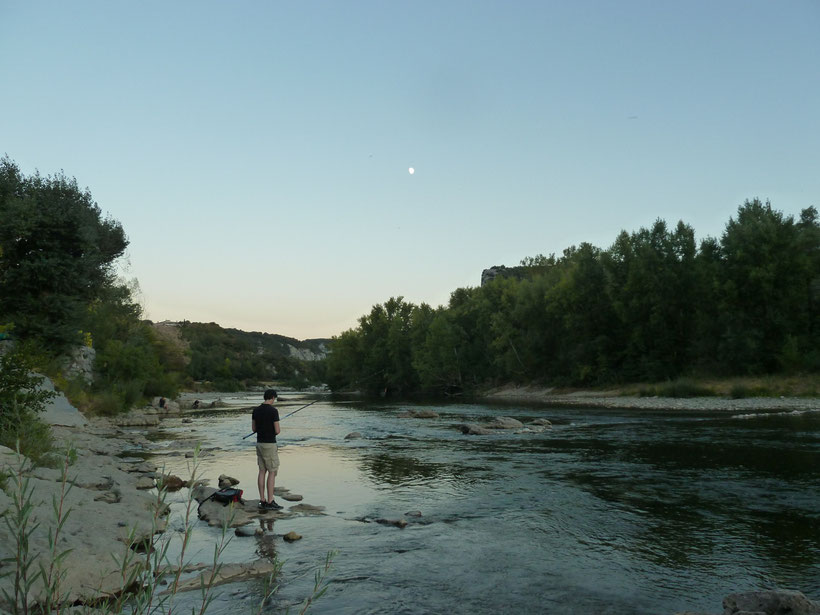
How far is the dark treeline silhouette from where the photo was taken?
45938mm

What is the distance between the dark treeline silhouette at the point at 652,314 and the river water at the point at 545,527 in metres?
29.1

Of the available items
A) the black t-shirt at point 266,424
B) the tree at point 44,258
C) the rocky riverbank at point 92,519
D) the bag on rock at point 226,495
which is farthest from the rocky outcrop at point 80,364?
the black t-shirt at point 266,424

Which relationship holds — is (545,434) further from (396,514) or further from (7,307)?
(7,307)

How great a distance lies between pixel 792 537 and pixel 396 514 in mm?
6457

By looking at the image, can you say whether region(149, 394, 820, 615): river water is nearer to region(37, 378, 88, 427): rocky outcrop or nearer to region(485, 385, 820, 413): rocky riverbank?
region(37, 378, 88, 427): rocky outcrop

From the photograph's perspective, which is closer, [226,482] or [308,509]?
[308,509]

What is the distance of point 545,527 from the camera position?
10133 mm

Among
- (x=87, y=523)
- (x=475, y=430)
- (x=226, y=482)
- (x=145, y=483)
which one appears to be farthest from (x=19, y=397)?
(x=475, y=430)

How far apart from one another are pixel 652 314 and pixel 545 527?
4928 cm

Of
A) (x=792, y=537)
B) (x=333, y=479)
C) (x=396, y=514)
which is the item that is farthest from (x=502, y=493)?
(x=792, y=537)

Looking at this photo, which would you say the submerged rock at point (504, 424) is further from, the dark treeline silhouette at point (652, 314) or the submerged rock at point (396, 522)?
the dark treeline silhouette at point (652, 314)

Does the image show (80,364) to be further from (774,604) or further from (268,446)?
(774,604)

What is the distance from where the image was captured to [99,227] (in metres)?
36.8

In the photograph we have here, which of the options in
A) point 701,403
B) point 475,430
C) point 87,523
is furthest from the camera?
point 701,403
